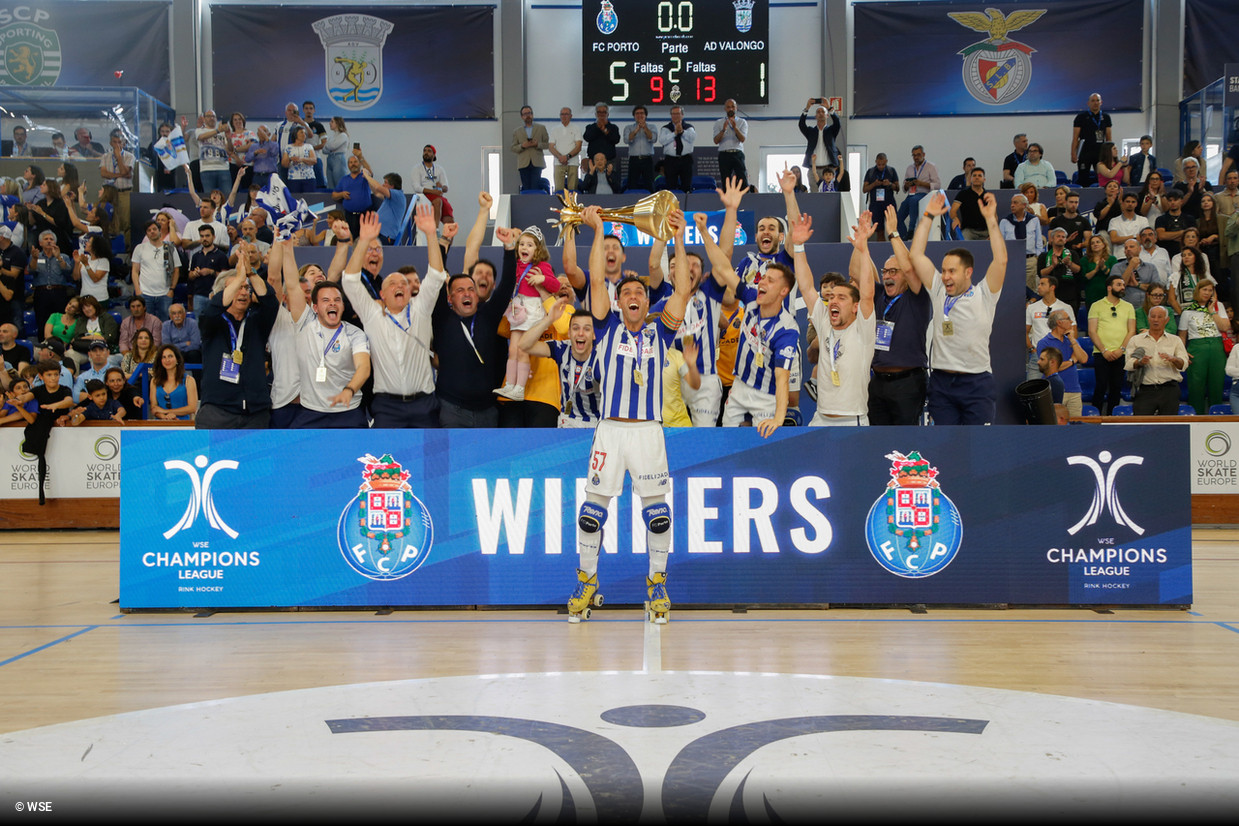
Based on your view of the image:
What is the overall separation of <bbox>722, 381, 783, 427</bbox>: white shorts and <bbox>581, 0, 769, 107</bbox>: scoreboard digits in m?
15.2

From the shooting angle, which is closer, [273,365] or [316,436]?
[316,436]

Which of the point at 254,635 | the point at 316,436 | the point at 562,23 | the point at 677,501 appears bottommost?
the point at 254,635

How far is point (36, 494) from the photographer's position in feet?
43.0

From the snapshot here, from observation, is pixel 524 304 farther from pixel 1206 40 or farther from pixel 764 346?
pixel 1206 40

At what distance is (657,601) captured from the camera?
737cm

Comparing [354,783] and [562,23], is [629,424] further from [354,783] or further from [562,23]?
[562,23]

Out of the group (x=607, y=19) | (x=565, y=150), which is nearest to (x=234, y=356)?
(x=565, y=150)

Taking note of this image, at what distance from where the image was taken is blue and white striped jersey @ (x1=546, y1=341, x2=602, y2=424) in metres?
8.43

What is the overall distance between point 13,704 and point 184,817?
242 cm

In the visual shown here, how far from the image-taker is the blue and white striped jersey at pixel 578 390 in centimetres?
843

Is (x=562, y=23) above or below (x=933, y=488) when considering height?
above

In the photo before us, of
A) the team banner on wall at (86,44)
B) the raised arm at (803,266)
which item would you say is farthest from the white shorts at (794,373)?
the team banner on wall at (86,44)

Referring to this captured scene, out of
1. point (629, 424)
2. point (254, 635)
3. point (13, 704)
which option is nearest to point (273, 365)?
point (254, 635)

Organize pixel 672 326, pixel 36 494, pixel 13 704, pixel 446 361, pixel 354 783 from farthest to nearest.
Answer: pixel 36 494 < pixel 446 361 < pixel 672 326 < pixel 13 704 < pixel 354 783
